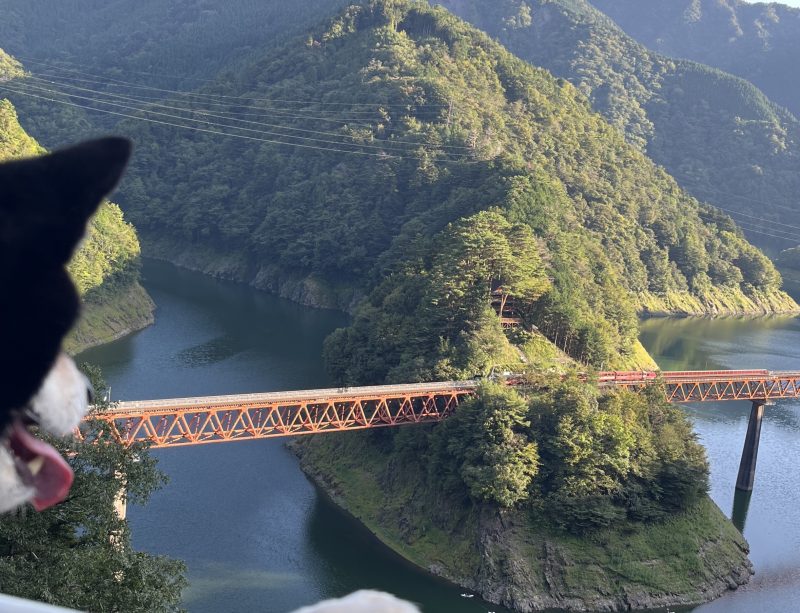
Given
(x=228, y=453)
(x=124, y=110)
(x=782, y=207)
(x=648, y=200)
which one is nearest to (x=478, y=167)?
(x=648, y=200)

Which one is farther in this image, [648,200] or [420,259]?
[648,200]

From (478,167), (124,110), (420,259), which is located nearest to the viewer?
(420,259)

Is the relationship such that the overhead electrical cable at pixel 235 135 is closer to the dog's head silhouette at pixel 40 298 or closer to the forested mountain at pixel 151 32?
the forested mountain at pixel 151 32

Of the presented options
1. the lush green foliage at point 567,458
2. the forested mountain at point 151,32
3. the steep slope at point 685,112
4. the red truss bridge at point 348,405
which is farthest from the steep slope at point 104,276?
the steep slope at point 685,112

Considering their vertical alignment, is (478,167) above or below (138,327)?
above

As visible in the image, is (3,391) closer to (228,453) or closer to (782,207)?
(228,453)

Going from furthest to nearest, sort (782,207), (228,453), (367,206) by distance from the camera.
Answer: (782,207), (367,206), (228,453)

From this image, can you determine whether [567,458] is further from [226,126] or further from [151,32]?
[151,32]
